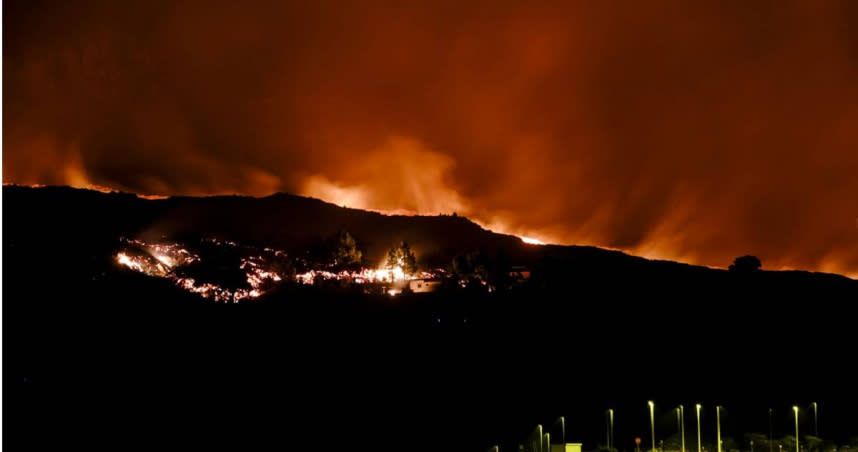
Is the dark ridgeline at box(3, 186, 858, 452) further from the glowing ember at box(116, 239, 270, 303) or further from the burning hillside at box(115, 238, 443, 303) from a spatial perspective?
the burning hillside at box(115, 238, 443, 303)

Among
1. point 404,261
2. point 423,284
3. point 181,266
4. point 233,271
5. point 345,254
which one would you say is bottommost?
point 423,284

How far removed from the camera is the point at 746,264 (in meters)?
60.2

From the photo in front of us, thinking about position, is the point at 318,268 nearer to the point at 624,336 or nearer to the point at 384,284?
the point at 384,284

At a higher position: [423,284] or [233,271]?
[233,271]

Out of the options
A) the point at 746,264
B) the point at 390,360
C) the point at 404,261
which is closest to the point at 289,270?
the point at 404,261

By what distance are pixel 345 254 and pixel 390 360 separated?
30496 millimetres

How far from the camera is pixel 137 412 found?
876 inches

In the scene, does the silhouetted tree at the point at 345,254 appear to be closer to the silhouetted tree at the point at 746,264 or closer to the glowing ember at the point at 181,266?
the glowing ember at the point at 181,266

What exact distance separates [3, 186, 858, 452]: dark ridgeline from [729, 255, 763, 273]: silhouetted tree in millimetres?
8631

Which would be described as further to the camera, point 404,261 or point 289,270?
point 404,261

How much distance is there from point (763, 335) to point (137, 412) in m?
34.2

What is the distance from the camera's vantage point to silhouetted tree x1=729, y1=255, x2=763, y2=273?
196ft

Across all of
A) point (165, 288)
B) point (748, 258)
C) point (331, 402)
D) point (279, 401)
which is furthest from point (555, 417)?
point (748, 258)

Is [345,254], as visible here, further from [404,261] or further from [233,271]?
[233,271]
